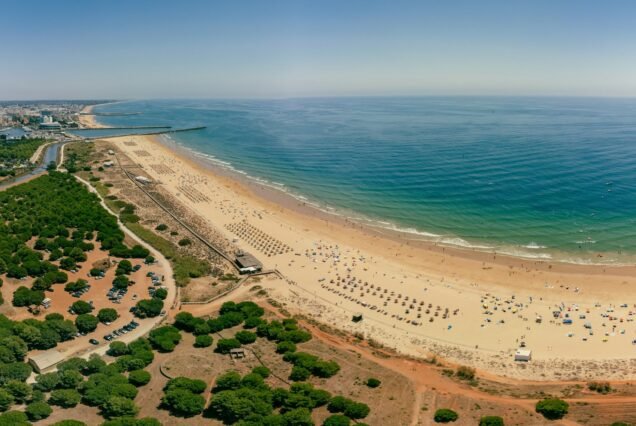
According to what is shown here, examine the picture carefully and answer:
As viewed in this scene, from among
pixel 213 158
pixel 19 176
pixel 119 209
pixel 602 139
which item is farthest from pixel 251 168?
pixel 602 139

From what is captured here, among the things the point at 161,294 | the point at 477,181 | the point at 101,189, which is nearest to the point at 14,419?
the point at 161,294

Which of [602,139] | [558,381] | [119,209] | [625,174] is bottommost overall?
[558,381]

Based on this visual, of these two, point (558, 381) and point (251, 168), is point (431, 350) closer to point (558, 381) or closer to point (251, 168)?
point (558, 381)

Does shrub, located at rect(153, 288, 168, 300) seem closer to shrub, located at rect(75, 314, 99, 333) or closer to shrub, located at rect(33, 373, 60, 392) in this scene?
shrub, located at rect(75, 314, 99, 333)

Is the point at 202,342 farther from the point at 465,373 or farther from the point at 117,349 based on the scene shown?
the point at 465,373

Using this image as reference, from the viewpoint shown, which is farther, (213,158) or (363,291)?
(213,158)

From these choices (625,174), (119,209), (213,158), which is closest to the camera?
(119,209)
